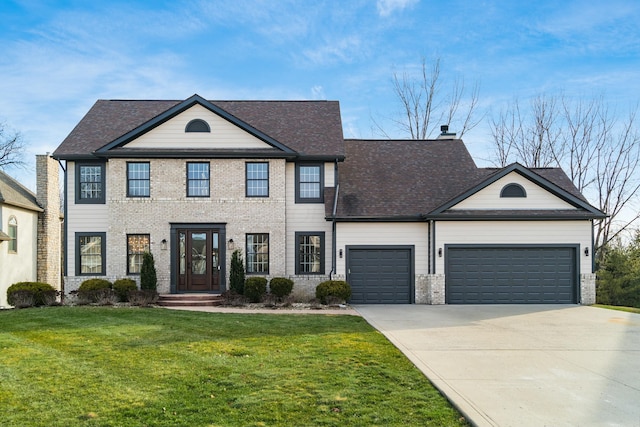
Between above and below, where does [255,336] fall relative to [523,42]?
below

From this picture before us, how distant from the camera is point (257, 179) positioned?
60.4 ft

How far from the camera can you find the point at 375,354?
28.5 feet

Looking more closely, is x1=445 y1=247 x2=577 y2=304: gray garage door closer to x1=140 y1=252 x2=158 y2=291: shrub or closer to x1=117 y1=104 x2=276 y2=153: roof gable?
x1=117 y1=104 x2=276 y2=153: roof gable

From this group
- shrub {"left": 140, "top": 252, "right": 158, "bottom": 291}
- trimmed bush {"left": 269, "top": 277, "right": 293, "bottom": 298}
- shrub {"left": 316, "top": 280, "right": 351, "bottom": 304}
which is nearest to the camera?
shrub {"left": 316, "top": 280, "right": 351, "bottom": 304}

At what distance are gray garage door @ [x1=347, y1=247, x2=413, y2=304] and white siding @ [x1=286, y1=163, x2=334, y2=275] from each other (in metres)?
1.20

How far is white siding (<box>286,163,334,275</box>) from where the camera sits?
1844 cm

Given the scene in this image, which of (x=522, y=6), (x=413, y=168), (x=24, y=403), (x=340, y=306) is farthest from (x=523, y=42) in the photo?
(x=24, y=403)

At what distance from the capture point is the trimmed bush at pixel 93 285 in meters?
16.7

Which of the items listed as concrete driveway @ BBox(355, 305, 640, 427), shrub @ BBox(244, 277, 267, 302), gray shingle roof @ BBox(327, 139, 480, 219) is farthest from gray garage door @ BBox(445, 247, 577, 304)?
shrub @ BBox(244, 277, 267, 302)

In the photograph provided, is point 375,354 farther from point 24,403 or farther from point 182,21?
point 182,21

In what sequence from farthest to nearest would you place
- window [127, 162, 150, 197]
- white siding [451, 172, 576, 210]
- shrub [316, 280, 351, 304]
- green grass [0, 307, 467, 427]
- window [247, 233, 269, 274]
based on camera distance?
window [247, 233, 269, 274], window [127, 162, 150, 197], white siding [451, 172, 576, 210], shrub [316, 280, 351, 304], green grass [0, 307, 467, 427]

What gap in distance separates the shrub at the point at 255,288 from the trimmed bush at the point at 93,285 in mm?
4836

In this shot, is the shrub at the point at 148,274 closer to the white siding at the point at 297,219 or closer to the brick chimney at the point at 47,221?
the white siding at the point at 297,219

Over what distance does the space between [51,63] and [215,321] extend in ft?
44.8
